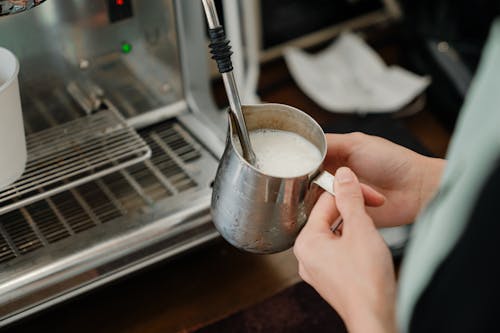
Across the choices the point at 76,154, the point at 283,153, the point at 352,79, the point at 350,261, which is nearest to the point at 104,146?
the point at 76,154

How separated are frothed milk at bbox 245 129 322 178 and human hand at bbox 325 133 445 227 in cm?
10

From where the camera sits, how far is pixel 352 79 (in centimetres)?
124

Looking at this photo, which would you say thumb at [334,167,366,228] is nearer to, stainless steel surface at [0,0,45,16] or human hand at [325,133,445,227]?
human hand at [325,133,445,227]

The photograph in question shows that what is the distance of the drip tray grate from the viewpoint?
72 cm

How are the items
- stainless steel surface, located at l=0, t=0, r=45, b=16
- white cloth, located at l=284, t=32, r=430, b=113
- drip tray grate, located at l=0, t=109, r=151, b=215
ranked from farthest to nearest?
white cloth, located at l=284, t=32, r=430, b=113
drip tray grate, located at l=0, t=109, r=151, b=215
stainless steel surface, located at l=0, t=0, r=45, b=16

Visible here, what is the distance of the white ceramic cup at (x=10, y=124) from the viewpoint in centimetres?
60

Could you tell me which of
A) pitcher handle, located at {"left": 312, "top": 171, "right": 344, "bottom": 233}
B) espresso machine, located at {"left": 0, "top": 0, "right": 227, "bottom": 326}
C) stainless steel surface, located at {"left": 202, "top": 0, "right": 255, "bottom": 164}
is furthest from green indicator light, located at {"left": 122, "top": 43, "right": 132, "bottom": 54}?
pitcher handle, located at {"left": 312, "top": 171, "right": 344, "bottom": 233}

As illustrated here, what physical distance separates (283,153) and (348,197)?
0.08 meters

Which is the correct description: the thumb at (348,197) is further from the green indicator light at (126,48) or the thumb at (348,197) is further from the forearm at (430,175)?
the green indicator light at (126,48)

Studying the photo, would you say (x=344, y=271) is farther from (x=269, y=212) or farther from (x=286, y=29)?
(x=286, y=29)

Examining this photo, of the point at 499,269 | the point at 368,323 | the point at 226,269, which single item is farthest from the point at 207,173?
the point at 499,269

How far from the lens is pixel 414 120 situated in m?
1.14

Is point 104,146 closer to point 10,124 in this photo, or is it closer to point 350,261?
point 10,124

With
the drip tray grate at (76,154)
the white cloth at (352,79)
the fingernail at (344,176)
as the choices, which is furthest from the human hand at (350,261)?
the white cloth at (352,79)
